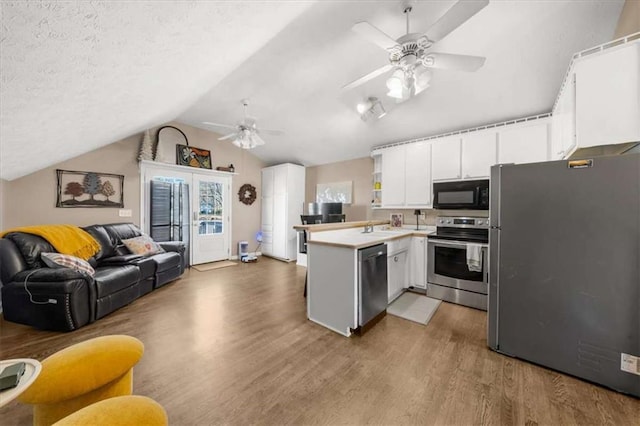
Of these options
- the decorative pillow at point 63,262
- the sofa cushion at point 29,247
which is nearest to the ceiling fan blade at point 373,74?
the decorative pillow at point 63,262

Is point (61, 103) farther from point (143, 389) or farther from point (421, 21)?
point (421, 21)

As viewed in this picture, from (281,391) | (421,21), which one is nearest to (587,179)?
(421,21)

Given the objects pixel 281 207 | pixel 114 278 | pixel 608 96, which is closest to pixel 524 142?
pixel 608 96

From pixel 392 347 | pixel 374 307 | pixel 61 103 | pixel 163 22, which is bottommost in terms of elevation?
pixel 392 347

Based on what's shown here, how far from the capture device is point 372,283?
2420 millimetres

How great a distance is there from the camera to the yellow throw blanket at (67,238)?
272 centimetres

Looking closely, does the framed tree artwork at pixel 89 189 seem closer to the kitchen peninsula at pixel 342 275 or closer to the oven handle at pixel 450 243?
the kitchen peninsula at pixel 342 275

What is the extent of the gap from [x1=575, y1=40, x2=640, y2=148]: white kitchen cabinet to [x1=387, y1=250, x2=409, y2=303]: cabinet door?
1980 mm

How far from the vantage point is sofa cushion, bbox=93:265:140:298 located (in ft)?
8.31

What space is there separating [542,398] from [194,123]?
6193 millimetres

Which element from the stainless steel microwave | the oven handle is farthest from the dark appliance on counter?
the oven handle

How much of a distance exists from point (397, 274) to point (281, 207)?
3.54 meters

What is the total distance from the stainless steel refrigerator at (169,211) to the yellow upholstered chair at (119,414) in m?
4.40

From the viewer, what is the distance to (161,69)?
200 centimetres
